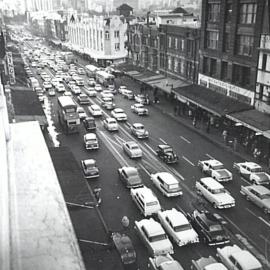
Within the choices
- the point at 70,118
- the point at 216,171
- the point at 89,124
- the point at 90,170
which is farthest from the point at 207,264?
the point at 89,124

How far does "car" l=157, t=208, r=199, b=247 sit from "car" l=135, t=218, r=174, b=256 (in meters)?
0.68

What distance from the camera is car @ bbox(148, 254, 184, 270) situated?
16.4 m

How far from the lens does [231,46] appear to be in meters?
39.2

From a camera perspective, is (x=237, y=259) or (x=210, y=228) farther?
(x=210, y=228)

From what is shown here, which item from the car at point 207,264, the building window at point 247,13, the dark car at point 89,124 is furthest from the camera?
the dark car at point 89,124

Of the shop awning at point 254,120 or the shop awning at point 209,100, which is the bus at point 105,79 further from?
the shop awning at point 254,120

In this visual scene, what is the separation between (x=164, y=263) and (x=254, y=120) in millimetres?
20329

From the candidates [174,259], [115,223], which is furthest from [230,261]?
[115,223]

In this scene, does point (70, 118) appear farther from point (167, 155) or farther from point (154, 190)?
point (154, 190)

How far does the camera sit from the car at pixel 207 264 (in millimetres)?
16250

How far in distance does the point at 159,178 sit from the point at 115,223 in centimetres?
568

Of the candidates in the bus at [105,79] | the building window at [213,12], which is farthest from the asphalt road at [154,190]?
the bus at [105,79]

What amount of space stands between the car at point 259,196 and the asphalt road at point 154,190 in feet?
1.29

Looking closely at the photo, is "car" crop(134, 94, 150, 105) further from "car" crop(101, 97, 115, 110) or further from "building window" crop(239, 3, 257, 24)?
"building window" crop(239, 3, 257, 24)
